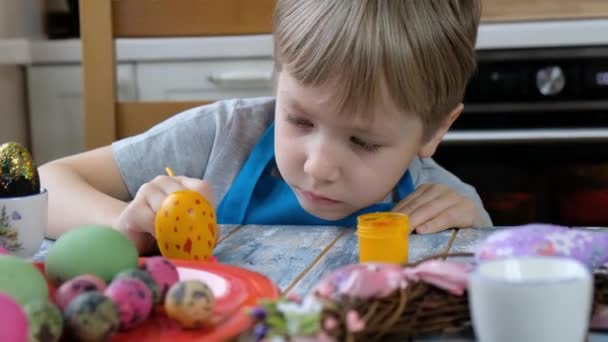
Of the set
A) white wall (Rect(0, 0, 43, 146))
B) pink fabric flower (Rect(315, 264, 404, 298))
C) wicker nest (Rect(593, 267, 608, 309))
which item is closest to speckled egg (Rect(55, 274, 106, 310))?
pink fabric flower (Rect(315, 264, 404, 298))

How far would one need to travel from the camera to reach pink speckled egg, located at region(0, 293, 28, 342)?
55 cm

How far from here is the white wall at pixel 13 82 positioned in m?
2.28

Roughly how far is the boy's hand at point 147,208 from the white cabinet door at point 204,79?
116 centimetres

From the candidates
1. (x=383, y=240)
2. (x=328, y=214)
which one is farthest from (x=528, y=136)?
(x=383, y=240)

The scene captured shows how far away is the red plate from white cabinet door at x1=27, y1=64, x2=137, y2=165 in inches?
62.2

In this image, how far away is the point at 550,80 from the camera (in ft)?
6.72

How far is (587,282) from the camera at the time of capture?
56cm

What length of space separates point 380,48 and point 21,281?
0.55m

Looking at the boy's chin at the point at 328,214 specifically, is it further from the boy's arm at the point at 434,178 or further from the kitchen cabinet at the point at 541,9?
the kitchen cabinet at the point at 541,9

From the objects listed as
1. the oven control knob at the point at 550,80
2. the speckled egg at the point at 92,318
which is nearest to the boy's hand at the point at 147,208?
the speckled egg at the point at 92,318

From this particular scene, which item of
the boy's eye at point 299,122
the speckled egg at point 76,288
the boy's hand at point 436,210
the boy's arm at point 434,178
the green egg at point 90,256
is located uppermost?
the boy's eye at point 299,122

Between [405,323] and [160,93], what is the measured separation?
1683 mm

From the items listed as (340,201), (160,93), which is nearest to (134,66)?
(160,93)

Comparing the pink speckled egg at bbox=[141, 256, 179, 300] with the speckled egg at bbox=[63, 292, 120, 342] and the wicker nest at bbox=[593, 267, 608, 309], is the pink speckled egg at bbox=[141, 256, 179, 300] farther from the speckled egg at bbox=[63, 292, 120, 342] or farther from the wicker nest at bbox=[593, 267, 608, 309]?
the wicker nest at bbox=[593, 267, 608, 309]
